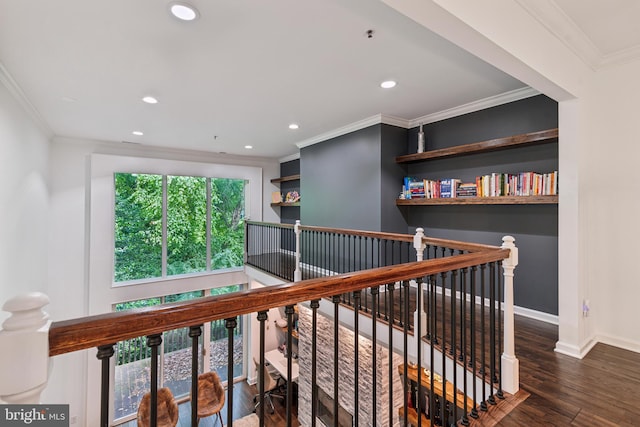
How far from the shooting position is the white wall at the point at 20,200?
2857mm

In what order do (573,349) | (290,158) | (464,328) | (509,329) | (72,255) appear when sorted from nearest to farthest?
(464,328)
(509,329)
(573,349)
(72,255)
(290,158)

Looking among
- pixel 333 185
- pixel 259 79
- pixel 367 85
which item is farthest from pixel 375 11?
pixel 333 185

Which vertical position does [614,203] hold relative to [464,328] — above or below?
above

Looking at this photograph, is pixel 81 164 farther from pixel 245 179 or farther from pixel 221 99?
pixel 221 99

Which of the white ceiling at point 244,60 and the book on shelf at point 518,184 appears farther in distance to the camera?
the book on shelf at point 518,184

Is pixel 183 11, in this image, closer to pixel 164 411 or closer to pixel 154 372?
pixel 154 372

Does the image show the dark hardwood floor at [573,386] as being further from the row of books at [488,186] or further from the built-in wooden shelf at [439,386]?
the row of books at [488,186]

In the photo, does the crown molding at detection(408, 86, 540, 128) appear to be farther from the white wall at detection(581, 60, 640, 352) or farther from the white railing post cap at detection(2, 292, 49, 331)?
the white railing post cap at detection(2, 292, 49, 331)

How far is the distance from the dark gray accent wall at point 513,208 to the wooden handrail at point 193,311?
2564 millimetres

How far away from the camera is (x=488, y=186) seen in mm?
3393

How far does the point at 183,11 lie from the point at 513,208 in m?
3.70

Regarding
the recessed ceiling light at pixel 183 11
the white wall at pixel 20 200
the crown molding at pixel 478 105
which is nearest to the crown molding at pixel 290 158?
the crown molding at pixel 478 105

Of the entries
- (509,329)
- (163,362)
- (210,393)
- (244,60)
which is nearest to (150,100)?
(244,60)

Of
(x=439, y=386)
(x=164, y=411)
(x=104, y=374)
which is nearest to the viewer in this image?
(x=104, y=374)
